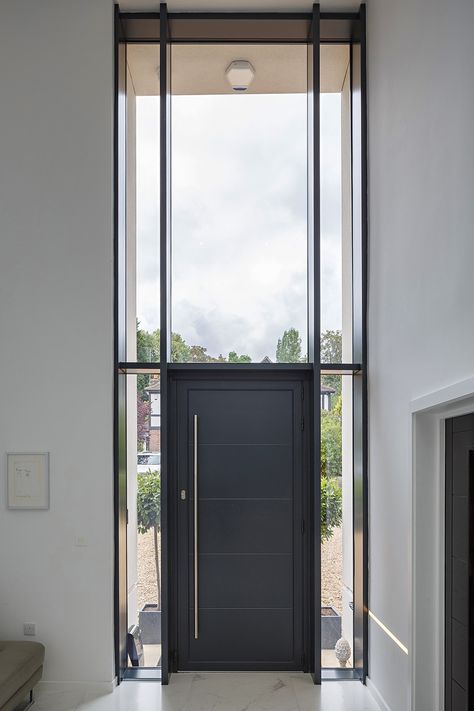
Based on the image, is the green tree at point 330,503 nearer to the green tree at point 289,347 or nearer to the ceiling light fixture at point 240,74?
the green tree at point 289,347

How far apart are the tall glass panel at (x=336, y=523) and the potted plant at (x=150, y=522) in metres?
1.13

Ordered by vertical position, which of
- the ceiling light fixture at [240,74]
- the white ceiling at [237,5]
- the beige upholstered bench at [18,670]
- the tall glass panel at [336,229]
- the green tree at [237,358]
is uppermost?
the white ceiling at [237,5]

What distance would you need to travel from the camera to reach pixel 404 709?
12.1ft

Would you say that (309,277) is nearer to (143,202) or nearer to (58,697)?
(143,202)

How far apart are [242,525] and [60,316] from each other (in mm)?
1886

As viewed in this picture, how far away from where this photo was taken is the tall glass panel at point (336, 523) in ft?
15.7

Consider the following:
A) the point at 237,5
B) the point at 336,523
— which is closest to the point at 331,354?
the point at 336,523

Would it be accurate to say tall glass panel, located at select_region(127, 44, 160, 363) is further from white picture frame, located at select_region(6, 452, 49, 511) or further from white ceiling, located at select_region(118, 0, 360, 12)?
white picture frame, located at select_region(6, 452, 49, 511)

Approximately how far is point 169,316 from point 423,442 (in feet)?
6.91

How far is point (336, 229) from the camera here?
496cm

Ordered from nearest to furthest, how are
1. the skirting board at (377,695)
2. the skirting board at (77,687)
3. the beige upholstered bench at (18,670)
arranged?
1. the beige upholstered bench at (18,670)
2. the skirting board at (377,695)
3. the skirting board at (77,687)

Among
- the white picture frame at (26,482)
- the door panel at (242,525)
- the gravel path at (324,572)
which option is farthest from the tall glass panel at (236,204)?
the gravel path at (324,572)

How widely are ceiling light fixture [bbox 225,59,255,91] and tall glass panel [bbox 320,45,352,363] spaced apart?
0.53 m

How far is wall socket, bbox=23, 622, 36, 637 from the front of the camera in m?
4.53
